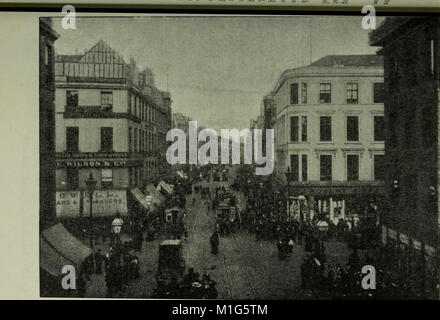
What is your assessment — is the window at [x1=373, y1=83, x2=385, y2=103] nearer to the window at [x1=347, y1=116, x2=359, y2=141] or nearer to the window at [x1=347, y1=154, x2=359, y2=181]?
the window at [x1=347, y1=116, x2=359, y2=141]

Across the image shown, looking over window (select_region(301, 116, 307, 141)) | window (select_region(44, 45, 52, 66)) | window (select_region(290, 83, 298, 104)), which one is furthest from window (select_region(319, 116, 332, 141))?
window (select_region(44, 45, 52, 66))

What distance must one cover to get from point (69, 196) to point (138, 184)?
36.2 inches

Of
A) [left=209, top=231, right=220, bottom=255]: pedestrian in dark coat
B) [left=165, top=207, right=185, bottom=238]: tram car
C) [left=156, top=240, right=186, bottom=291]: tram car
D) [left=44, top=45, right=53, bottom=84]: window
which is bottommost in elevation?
[left=156, top=240, right=186, bottom=291]: tram car

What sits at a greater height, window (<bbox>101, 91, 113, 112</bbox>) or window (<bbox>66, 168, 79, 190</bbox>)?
window (<bbox>101, 91, 113, 112</bbox>)

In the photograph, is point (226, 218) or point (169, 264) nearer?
point (169, 264)

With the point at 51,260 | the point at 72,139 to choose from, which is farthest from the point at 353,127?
the point at 51,260

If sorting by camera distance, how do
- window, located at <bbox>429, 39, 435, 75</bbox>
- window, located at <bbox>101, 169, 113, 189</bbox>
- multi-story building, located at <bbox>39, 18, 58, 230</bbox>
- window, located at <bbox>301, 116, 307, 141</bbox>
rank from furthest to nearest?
window, located at <bbox>301, 116, 307, 141</bbox>
window, located at <bbox>101, 169, 113, 189</bbox>
multi-story building, located at <bbox>39, 18, 58, 230</bbox>
window, located at <bbox>429, 39, 435, 75</bbox>

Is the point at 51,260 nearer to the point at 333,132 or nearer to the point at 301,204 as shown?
the point at 301,204

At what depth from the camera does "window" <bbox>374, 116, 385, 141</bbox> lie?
216 inches

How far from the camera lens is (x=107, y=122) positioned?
549 cm

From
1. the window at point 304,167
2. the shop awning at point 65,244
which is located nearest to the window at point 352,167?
the window at point 304,167

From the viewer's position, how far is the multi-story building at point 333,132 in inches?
215

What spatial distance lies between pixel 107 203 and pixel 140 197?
45 centimetres

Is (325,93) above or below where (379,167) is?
above
